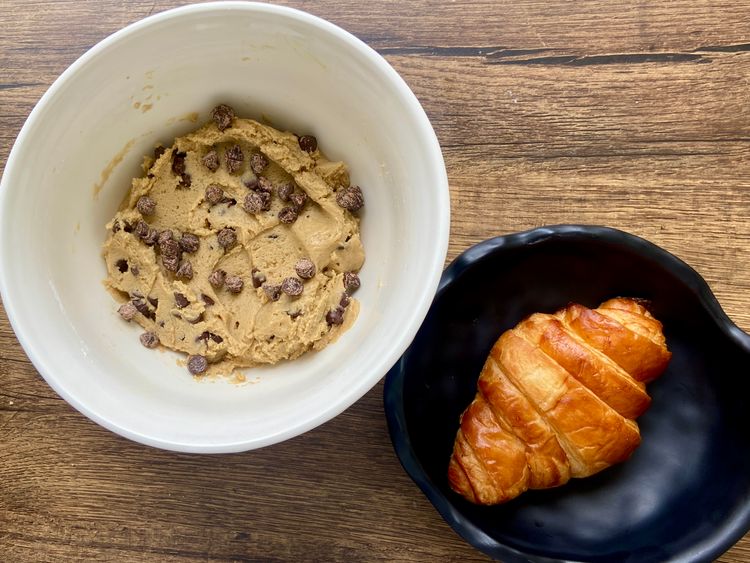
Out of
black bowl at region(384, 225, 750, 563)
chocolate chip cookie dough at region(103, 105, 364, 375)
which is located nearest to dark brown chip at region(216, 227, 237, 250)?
chocolate chip cookie dough at region(103, 105, 364, 375)

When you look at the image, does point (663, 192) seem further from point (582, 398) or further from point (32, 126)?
point (32, 126)

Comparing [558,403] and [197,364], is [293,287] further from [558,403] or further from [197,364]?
[558,403]

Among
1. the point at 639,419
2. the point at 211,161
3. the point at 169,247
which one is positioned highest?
the point at 211,161

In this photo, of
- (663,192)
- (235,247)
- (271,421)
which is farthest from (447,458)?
(663,192)

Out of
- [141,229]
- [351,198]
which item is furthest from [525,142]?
[141,229]

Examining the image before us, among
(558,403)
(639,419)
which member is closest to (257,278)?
(558,403)

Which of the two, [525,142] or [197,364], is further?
[525,142]

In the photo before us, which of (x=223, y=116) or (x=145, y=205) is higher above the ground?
(x=223, y=116)

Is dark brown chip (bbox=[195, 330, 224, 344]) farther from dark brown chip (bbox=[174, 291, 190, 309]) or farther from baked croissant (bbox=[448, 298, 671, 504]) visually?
baked croissant (bbox=[448, 298, 671, 504])
